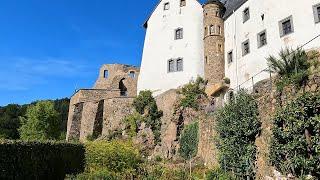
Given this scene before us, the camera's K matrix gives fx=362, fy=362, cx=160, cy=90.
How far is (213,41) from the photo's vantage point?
3406cm

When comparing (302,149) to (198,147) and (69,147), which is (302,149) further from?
(69,147)

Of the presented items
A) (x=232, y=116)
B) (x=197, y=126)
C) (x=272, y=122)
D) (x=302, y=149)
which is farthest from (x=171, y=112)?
(x=302, y=149)

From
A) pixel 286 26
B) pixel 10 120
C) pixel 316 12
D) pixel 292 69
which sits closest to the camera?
pixel 292 69

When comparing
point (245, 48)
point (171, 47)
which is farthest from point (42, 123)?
point (245, 48)

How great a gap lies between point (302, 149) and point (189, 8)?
941 inches

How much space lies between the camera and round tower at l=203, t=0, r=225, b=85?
33219mm

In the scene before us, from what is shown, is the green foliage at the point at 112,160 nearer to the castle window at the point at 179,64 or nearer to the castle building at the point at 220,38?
the castle building at the point at 220,38

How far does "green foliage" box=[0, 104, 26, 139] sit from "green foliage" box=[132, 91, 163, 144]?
43925mm

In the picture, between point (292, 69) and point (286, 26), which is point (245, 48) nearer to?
point (286, 26)

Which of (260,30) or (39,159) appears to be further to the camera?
(260,30)

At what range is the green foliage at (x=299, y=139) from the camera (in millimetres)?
15078

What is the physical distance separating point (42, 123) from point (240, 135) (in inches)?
1325

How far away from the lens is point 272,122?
1752 cm

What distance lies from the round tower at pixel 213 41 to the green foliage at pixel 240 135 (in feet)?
41.7
